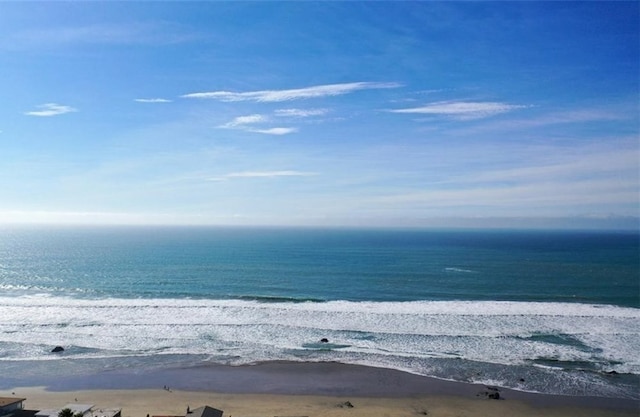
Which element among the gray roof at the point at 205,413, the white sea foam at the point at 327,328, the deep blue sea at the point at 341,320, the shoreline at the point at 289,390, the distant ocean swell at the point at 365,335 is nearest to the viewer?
the gray roof at the point at 205,413

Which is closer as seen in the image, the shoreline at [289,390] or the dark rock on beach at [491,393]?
the shoreline at [289,390]

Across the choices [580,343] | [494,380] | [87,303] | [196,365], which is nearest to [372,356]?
[494,380]

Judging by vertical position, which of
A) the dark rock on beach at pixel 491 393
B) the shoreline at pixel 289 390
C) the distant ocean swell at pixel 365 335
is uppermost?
the distant ocean swell at pixel 365 335

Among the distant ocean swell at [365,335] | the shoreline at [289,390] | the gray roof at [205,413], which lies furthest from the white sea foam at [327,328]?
the gray roof at [205,413]

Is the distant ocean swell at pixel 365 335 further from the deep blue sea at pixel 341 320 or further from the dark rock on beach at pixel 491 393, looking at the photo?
the dark rock on beach at pixel 491 393

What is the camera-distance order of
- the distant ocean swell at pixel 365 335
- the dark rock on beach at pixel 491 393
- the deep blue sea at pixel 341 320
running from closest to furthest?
the dark rock on beach at pixel 491 393 → the distant ocean swell at pixel 365 335 → the deep blue sea at pixel 341 320

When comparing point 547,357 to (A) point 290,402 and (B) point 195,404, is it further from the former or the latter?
(B) point 195,404

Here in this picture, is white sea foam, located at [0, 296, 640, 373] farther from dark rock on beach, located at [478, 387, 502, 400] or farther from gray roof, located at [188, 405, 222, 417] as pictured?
gray roof, located at [188, 405, 222, 417]
